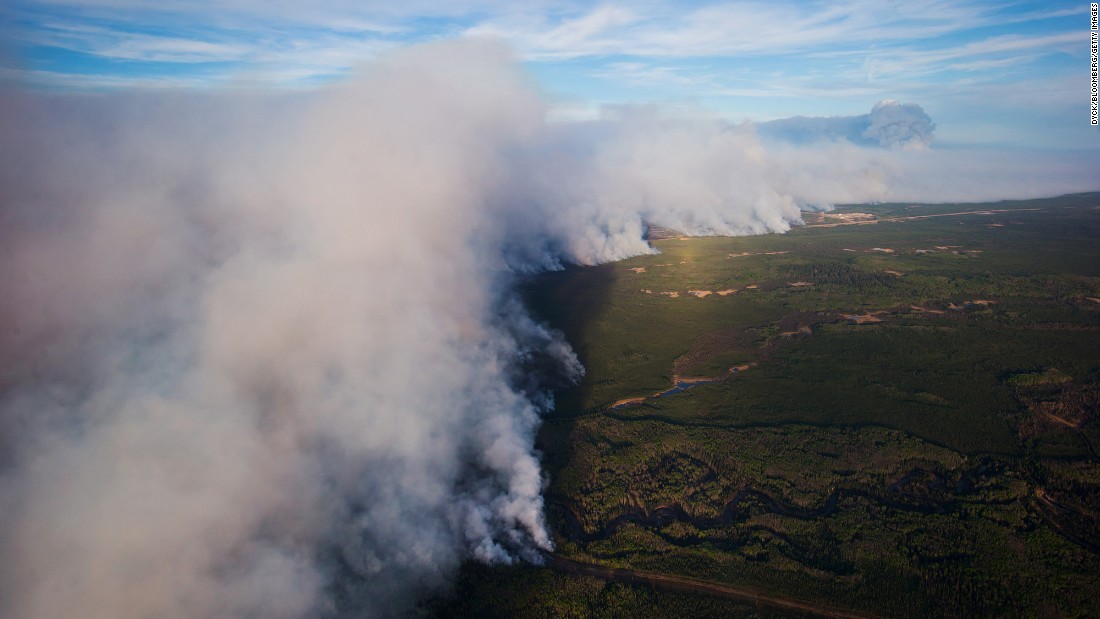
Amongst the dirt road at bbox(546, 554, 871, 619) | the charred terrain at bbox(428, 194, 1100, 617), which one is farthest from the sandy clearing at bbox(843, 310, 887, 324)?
the dirt road at bbox(546, 554, 871, 619)

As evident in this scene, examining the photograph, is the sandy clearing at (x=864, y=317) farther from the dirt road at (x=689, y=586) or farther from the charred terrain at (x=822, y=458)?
the dirt road at (x=689, y=586)

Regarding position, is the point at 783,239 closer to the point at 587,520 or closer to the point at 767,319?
the point at 767,319

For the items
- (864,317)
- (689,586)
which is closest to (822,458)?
(689,586)

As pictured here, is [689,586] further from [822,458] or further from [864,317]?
[864,317]

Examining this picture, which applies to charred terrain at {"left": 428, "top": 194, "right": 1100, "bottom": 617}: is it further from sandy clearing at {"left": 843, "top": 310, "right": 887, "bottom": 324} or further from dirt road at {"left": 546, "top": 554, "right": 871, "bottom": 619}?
sandy clearing at {"left": 843, "top": 310, "right": 887, "bottom": 324}

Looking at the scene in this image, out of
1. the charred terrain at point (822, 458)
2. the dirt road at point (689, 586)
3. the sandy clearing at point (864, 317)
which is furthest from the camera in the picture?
the sandy clearing at point (864, 317)

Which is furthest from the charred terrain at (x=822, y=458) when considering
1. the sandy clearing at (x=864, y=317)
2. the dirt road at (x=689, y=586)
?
the sandy clearing at (x=864, y=317)

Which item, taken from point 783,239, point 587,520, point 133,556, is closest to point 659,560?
point 587,520

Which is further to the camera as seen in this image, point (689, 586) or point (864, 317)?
point (864, 317)
